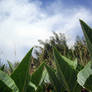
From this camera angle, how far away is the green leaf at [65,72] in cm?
70

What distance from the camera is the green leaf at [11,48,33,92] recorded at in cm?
62

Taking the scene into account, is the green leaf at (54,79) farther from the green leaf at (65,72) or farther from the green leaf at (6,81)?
Answer: the green leaf at (6,81)

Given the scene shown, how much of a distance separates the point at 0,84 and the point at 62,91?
0.93ft

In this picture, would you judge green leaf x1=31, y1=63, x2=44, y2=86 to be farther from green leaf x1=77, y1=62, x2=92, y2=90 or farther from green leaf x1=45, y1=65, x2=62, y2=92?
green leaf x1=77, y1=62, x2=92, y2=90

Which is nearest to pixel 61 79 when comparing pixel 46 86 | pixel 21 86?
pixel 21 86

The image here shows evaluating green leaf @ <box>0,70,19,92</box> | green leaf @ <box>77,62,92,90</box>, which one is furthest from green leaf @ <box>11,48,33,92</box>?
green leaf @ <box>77,62,92,90</box>

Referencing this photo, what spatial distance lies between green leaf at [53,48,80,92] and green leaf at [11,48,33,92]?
110 millimetres

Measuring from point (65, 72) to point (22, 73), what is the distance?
0.16m

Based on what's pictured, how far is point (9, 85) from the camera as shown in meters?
0.58

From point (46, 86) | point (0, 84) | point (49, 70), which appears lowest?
point (46, 86)

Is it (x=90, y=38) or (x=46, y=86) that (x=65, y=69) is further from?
(x=46, y=86)

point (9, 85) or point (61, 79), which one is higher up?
point (9, 85)

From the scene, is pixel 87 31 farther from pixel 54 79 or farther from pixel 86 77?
pixel 54 79

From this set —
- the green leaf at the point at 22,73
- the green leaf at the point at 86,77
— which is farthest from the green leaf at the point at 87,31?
the green leaf at the point at 22,73
